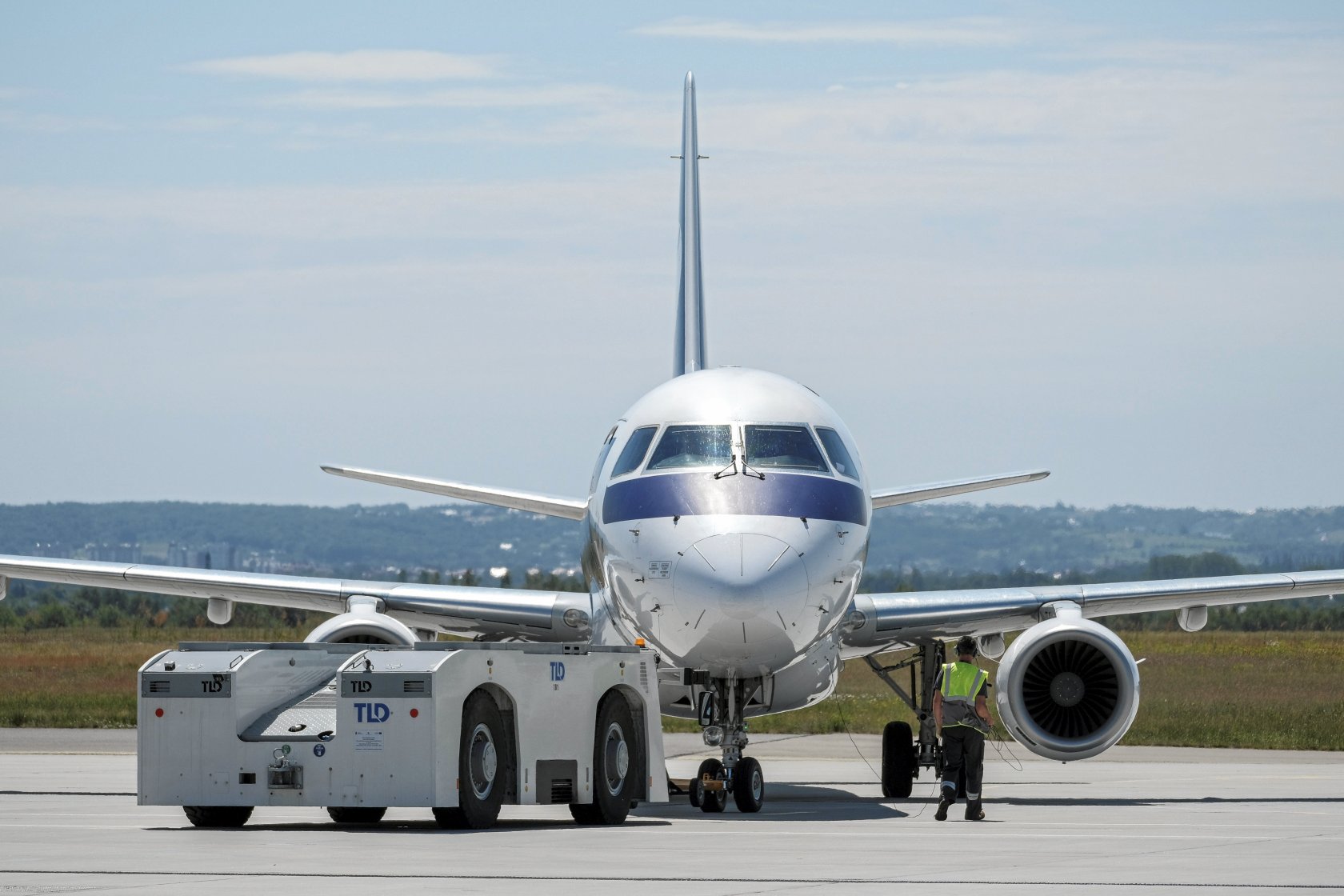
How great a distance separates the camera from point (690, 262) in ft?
96.1

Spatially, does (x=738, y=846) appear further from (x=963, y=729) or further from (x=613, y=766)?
(x=963, y=729)

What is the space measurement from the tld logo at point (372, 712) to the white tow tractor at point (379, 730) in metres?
0.02

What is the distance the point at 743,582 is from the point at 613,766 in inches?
78.3

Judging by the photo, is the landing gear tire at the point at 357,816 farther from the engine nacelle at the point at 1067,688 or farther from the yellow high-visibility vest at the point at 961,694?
the engine nacelle at the point at 1067,688

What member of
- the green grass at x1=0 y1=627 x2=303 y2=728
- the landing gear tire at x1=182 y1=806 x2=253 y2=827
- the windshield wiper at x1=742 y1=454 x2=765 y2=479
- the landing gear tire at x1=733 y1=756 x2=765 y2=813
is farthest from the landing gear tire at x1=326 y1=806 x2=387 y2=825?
the green grass at x1=0 y1=627 x2=303 y2=728

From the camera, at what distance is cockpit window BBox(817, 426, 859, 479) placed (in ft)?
61.8

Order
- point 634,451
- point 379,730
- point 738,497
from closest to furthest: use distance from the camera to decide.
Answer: point 379,730, point 738,497, point 634,451

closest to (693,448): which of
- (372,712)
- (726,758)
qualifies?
(726,758)

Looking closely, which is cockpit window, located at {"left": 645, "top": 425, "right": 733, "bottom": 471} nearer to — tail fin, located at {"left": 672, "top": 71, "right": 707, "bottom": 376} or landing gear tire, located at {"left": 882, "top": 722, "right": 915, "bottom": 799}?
landing gear tire, located at {"left": 882, "top": 722, "right": 915, "bottom": 799}

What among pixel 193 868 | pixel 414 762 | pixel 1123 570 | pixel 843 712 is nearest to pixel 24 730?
pixel 843 712

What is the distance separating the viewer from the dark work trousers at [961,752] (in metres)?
18.3

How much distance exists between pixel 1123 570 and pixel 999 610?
13531 cm

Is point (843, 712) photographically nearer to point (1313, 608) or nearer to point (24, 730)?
point (24, 730)

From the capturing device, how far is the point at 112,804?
19750mm
